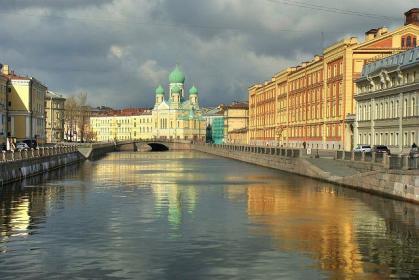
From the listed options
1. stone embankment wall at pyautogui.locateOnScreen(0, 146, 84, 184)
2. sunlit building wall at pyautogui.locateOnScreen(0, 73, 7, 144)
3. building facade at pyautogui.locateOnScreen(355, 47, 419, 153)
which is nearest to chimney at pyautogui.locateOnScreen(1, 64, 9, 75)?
sunlit building wall at pyautogui.locateOnScreen(0, 73, 7, 144)

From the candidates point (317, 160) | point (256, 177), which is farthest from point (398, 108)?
point (256, 177)

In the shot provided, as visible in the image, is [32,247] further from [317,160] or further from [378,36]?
[378,36]

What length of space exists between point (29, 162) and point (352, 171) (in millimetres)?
31983

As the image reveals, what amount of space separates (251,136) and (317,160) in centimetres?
11429

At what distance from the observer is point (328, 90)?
107 m

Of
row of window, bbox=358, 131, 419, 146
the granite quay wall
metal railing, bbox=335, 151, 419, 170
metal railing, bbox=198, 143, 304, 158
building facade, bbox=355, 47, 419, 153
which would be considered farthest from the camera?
metal railing, bbox=198, 143, 304, 158

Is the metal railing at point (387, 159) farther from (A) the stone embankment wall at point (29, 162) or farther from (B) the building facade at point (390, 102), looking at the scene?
(A) the stone embankment wall at point (29, 162)

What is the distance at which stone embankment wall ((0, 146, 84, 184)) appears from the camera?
2186 inches

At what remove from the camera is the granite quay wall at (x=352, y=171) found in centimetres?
4255

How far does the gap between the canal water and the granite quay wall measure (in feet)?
3.66

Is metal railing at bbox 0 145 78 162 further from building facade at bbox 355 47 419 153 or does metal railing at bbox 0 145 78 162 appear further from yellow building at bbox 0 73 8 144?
building facade at bbox 355 47 419 153

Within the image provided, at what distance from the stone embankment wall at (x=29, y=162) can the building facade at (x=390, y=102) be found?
130ft

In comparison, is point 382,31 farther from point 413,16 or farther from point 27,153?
point 27,153

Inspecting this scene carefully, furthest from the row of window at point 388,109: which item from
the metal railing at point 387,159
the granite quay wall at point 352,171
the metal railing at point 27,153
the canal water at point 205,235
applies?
the metal railing at point 27,153
